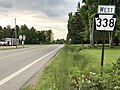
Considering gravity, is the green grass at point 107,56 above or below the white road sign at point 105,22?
below

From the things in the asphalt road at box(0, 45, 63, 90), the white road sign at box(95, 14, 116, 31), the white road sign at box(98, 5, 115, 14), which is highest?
the white road sign at box(98, 5, 115, 14)

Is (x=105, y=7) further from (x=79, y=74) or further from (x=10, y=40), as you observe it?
(x=10, y=40)

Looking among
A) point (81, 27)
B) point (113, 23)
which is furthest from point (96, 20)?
point (81, 27)

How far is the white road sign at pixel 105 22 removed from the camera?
1087 cm

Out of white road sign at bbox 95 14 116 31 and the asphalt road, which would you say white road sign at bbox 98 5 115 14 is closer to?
white road sign at bbox 95 14 116 31

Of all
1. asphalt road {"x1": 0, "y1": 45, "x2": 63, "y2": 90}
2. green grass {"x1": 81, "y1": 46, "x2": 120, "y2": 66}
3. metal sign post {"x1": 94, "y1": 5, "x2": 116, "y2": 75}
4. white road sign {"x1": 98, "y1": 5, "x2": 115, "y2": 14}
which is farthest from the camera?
green grass {"x1": 81, "y1": 46, "x2": 120, "y2": 66}

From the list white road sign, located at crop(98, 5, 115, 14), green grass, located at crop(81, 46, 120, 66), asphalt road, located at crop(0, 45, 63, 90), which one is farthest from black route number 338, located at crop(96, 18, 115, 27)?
asphalt road, located at crop(0, 45, 63, 90)

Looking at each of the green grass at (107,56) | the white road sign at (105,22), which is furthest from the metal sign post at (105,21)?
the green grass at (107,56)

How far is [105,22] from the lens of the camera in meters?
11.0

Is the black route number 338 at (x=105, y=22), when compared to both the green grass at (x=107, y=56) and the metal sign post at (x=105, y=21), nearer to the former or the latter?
the metal sign post at (x=105, y=21)

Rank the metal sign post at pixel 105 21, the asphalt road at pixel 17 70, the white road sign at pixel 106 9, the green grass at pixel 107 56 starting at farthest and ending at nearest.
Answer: the green grass at pixel 107 56 → the asphalt road at pixel 17 70 → the white road sign at pixel 106 9 → the metal sign post at pixel 105 21

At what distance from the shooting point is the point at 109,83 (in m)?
6.59

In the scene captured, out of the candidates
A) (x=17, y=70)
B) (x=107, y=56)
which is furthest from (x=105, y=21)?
(x=107, y=56)

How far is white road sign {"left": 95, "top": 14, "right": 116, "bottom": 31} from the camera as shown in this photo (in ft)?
35.7
